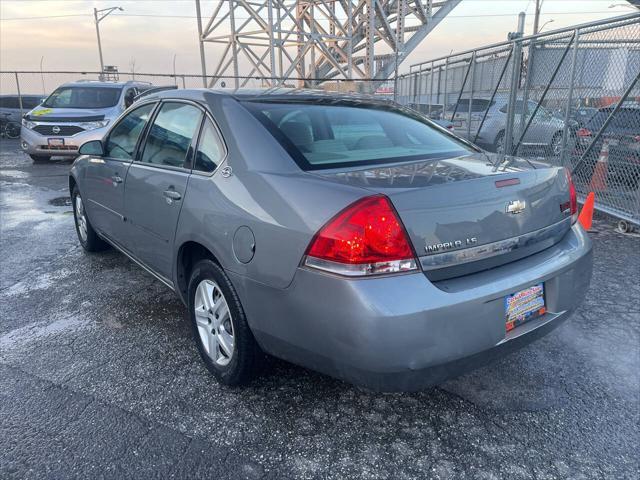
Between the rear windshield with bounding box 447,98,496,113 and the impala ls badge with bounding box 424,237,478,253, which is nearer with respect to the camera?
the impala ls badge with bounding box 424,237,478,253

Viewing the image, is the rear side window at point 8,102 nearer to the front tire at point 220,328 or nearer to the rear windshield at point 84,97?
the rear windshield at point 84,97

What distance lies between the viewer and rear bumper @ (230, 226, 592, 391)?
1919 millimetres

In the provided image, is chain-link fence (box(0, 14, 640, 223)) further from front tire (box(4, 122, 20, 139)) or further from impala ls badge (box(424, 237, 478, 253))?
front tire (box(4, 122, 20, 139))

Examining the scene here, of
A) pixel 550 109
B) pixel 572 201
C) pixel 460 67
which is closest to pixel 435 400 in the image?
pixel 572 201

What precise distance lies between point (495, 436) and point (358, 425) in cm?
64

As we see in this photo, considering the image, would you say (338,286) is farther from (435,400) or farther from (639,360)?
(639,360)

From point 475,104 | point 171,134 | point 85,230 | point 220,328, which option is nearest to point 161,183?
point 171,134

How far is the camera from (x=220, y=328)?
2.69 m

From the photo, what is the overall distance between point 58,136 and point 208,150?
9956 millimetres

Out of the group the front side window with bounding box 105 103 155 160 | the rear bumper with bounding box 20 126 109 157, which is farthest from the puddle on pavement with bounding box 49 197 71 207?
the front side window with bounding box 105 103 155 160

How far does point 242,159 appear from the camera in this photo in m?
2.50

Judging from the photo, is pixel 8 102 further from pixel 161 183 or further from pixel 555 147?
pixel 161 183

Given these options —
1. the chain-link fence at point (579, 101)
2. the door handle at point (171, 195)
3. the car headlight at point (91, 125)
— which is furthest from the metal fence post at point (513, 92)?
the car headlight at point (91, 125)

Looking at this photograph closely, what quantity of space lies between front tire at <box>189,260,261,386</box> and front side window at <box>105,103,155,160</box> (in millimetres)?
1413
